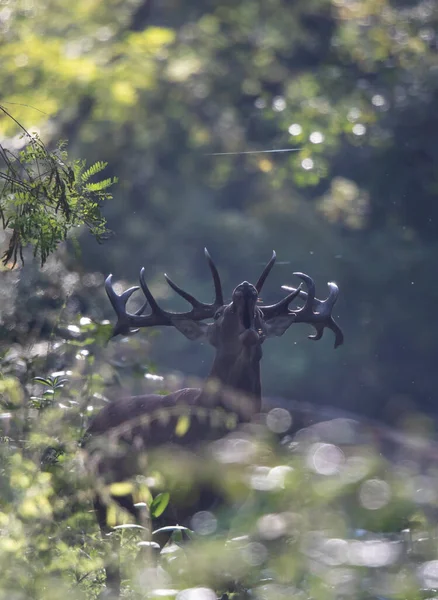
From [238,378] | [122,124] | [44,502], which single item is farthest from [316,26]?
[44,502]

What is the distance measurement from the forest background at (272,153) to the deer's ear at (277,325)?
5.33 ft

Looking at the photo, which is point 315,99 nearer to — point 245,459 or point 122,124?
point 122,124

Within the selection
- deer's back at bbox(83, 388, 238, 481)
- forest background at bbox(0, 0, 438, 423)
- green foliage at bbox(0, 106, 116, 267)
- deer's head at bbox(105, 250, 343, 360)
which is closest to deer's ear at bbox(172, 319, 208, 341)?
deer's head at bbox(105, 250, 343, 360)

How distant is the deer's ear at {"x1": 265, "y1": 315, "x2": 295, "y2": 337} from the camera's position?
7.14m

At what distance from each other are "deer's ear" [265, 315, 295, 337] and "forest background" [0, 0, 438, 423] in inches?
63.9

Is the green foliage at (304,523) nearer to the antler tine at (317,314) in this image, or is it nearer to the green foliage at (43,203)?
the green foliage at (43,203)

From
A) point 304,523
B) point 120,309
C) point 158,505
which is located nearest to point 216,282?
point 120,309

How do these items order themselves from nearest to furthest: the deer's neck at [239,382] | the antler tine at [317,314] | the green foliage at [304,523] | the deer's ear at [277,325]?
the green foliage at [304,523], the deer's neck at [239,382], the deer's ear at [277,325], the antler tine at [317,314]

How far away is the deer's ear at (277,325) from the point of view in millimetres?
7137

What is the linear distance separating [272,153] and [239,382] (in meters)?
10.2

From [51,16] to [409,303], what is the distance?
10341 mm

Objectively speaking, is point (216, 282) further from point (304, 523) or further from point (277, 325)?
point (304, 523)

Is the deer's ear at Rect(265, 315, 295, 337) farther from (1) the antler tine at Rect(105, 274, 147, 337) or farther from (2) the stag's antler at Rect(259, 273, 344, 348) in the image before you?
(1) the antler tine at Rect(105, 274, 147, 337)

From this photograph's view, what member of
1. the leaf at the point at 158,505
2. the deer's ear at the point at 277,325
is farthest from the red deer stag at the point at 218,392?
the leaf at the point at 158,505
